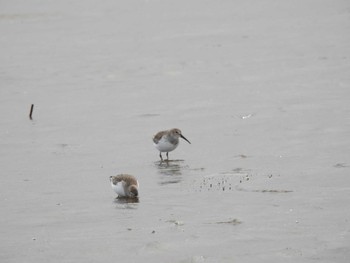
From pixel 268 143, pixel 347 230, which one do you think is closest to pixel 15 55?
pixel 268 143

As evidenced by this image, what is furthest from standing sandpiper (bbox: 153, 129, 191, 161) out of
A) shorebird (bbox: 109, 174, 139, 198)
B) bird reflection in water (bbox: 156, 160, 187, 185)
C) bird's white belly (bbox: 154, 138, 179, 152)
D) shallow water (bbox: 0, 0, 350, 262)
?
shorebird (bbox: 109, 174, 139, 198)

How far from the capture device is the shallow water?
12398mm

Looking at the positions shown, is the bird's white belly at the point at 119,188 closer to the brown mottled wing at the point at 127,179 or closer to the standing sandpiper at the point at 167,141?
the brown mottled wing at the point at 127,179

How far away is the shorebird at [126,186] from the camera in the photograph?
1439 cm

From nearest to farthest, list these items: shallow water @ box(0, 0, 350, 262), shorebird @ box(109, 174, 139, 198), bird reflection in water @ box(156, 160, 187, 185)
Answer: shallow water @ box(0, 0, 350, 262) < shorebird @ box(109, 174, 139, 198) < bird reflection in water @ box(156, 160, 187, 185)

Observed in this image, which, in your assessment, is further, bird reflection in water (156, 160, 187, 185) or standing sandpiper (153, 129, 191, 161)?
standing sandpiper (153, 129, 191, 161)

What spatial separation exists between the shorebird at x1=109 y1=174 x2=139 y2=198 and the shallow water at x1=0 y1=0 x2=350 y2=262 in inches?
7.3

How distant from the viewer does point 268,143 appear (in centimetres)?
1791

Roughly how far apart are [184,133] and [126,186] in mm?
5033

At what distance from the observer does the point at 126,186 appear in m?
14.4

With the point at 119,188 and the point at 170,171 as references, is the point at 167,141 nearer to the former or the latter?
the point at 170,171

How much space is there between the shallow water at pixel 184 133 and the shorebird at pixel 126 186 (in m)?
0.19

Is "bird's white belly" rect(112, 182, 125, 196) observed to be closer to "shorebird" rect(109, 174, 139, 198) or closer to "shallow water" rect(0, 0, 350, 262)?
"shorebird" rect(109, 174, 139, 198)

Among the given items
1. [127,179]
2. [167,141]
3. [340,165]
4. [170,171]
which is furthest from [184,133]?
[127,179]
